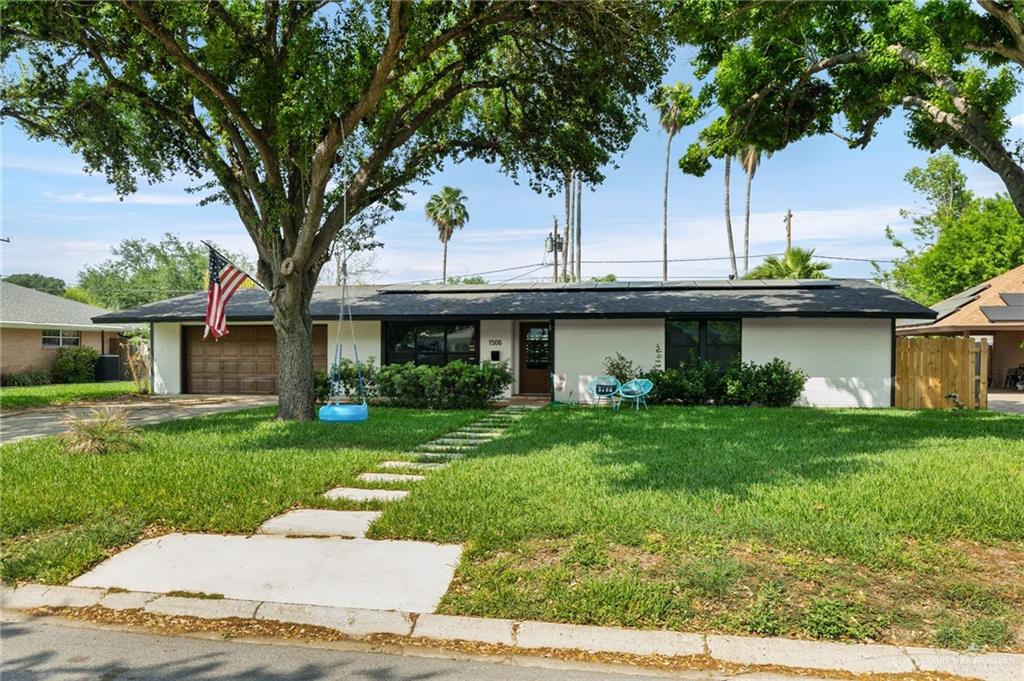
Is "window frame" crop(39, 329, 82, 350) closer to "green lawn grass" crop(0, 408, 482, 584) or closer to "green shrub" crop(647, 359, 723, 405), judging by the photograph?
"green lawn grass" crop(0, 408, 482, 584)

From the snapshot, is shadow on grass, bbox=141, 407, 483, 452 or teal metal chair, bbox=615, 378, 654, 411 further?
teal metal chair, bbox=615, 378, 654, 411

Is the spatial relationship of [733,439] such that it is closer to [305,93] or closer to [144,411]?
[305,93]

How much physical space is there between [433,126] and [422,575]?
11761 mm

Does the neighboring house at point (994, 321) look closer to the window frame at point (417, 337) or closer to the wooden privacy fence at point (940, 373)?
the wooden privacy fence at point (940, 373)

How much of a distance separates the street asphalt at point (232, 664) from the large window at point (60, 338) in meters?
25.8

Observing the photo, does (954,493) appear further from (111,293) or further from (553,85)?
(111,293)

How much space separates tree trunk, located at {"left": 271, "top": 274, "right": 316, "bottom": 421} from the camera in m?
11.6

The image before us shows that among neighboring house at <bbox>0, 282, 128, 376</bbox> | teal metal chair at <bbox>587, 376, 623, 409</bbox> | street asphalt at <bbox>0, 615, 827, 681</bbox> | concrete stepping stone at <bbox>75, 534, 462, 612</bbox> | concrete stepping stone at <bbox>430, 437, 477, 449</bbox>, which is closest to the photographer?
street asphalt at <bbox>0, 615, 827, 681</bbox>

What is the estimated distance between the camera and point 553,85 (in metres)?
12.4

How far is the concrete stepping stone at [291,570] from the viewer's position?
417cm

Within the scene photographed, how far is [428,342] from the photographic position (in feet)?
57.7

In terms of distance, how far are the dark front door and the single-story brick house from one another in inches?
1.1

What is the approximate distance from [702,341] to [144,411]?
534 inches

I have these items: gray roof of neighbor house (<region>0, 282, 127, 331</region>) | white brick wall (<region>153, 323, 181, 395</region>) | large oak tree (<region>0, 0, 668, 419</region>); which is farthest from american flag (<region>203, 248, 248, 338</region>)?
gray roof of neighbor house (<region>0, 282, 127, 331</region>)
